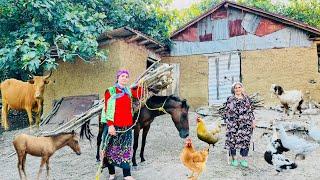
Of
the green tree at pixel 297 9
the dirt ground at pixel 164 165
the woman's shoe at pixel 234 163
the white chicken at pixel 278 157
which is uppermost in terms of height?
the green tree at pixel 297 9

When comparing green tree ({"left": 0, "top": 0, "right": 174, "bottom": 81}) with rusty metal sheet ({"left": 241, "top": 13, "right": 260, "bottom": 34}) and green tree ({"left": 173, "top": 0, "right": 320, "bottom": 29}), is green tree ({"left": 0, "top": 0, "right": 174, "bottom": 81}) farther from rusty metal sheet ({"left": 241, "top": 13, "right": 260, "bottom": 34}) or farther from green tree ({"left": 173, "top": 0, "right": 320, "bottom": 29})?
green tree ({"left": 173, "top": 0, "right": 320, "bottom": 29})

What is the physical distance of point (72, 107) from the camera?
516 inches

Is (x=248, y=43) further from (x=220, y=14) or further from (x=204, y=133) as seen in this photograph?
(x=204, y=133)

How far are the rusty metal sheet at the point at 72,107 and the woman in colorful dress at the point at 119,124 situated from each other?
23.5 feet

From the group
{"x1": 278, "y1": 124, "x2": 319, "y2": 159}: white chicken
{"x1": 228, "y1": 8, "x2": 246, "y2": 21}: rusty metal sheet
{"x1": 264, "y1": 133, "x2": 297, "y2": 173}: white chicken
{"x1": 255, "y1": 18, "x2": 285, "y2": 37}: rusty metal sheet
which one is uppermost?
{"x1": 228, "y1": 8, "x2": 246, "y2": 21}: rusty metal sheet

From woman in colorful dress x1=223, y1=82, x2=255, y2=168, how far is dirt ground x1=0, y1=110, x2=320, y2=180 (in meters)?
0.45

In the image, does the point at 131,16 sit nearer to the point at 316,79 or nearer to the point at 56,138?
the point at 316,79

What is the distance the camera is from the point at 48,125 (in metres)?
12.6

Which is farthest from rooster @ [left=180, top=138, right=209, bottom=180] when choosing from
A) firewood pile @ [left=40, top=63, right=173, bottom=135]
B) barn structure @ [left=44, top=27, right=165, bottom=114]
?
barn structure @ [left=44, top=27, right=165, bottom=114]

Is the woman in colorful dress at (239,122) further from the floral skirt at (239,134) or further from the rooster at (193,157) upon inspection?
the rooster at (193,157)

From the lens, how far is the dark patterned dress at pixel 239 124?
7133mm

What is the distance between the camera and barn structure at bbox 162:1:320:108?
14867 mm

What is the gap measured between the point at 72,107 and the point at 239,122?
291 inches

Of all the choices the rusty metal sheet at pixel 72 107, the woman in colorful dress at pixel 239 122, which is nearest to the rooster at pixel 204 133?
the woman in colorful dress at pixel 239 122
